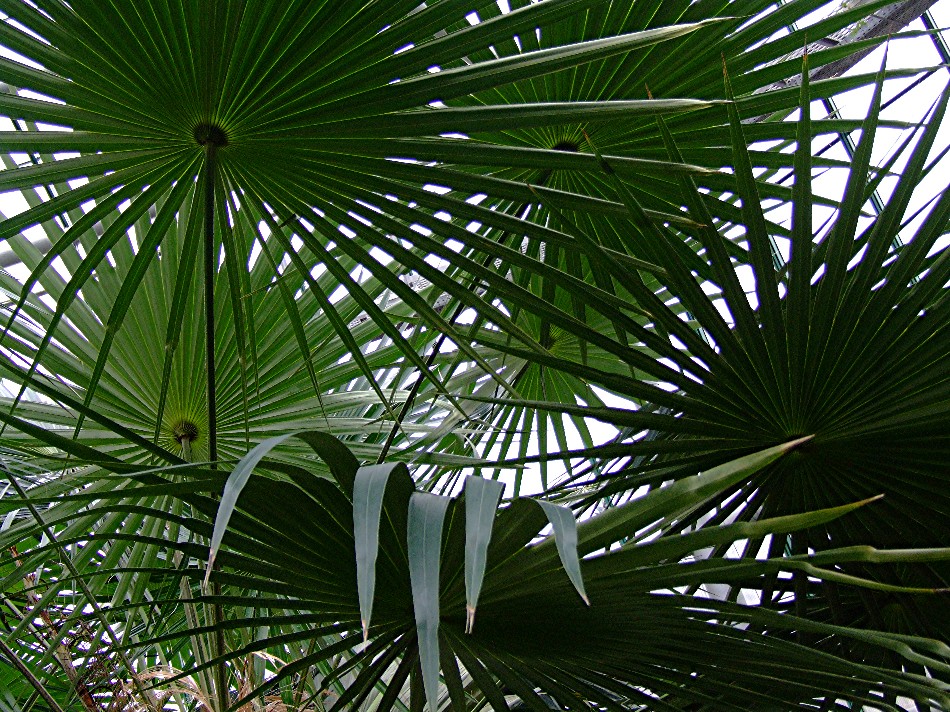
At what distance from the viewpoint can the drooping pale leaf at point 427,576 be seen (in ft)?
3.23

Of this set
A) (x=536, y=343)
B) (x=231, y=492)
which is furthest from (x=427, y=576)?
(x=536, y=343)

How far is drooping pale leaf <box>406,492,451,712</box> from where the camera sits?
0.98 metres

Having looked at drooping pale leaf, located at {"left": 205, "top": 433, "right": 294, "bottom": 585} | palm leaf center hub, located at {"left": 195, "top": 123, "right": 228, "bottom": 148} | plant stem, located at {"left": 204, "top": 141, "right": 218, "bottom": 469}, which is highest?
palm leaf center hub, located at {"left": 195, "top": 123, "right": 228, "bottom": 148}

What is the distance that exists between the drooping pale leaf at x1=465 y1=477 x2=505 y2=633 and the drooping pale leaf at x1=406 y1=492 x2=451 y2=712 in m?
0.04

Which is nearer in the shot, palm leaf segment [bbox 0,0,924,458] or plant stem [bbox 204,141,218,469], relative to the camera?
palm leaf segment [bbox 0,0,924,458]

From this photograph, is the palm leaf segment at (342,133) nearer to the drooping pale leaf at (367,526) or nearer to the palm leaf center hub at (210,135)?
the palm leaf center hub at (210,135)

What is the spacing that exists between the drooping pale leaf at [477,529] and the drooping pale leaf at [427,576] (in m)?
0.04

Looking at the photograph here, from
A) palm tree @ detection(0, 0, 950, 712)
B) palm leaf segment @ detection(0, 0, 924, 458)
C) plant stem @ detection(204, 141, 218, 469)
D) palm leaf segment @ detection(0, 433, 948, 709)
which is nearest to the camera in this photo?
palm leaf segment @ detection(0, 433, 948, 709)

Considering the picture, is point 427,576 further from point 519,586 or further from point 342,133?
point 342,133

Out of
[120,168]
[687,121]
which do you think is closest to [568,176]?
[687,121]

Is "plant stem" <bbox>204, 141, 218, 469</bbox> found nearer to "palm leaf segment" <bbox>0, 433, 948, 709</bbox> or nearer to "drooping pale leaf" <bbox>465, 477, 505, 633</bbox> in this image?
"palm leaf segment" <bbox>0, 433, 948, 709</bbox>

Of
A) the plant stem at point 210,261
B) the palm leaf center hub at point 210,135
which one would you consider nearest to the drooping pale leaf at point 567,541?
the plant stem at point 210,261

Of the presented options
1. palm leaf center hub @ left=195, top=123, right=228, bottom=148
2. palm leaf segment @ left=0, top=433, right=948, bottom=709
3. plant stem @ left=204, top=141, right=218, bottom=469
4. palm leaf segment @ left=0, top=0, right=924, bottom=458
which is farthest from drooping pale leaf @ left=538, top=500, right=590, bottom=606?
palm leaf center hub @ left=195, top=123, right=228, bottom=148

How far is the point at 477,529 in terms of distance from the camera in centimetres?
100
